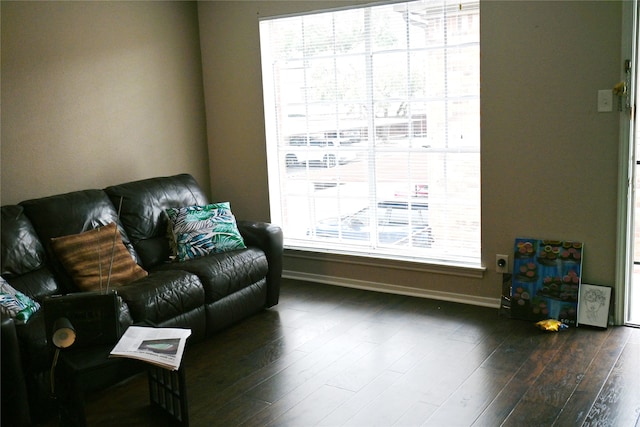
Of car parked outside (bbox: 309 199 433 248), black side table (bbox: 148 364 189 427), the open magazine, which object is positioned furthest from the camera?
car parked outside (bbox: 309 199 433 248)

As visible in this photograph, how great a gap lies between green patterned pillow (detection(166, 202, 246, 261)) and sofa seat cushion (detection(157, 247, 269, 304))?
0.09m

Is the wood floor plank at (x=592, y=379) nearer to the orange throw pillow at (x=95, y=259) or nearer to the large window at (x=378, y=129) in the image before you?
the large window at (x=378, y=129)

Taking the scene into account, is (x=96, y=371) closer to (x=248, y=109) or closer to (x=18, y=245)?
(x=18, y=245)

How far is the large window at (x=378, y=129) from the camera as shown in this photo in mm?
4250

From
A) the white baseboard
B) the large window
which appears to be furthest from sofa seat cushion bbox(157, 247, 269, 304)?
the large window

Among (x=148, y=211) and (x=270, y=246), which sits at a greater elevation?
(x=148, y=211)

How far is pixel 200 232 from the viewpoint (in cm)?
418

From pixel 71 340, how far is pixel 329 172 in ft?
8.77

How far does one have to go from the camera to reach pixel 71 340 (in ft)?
8.35

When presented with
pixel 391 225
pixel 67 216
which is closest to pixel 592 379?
pixel 391 225

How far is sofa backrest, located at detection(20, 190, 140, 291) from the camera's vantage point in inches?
144

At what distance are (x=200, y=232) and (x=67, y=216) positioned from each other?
0.80m

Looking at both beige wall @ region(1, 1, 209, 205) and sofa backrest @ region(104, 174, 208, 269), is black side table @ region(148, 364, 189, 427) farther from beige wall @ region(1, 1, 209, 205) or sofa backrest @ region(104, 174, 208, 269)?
beige wall @ region(1, 1, 209, 205)

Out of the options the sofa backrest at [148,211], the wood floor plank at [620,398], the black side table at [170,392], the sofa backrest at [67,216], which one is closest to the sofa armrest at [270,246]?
the sofa backrest at [148,211]
